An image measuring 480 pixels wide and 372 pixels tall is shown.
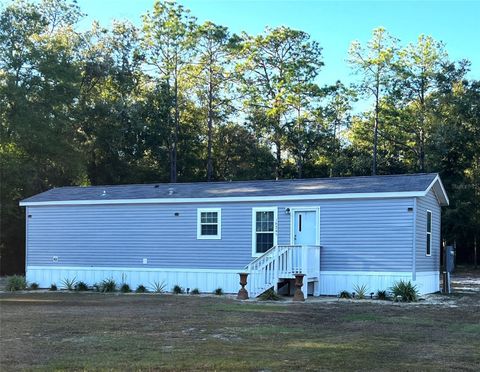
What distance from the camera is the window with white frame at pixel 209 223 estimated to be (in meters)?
18.5

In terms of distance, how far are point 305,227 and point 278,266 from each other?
1.69 metres

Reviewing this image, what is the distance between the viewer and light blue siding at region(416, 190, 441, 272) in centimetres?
1686

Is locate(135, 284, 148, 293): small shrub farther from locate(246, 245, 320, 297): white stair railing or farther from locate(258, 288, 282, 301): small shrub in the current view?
locate(258, 288, 282, 301): small shrub

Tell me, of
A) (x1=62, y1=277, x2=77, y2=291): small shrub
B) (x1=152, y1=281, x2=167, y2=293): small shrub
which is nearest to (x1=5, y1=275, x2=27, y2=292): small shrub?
(x1=62, y1=277, x2=77, y2=291): small shrub

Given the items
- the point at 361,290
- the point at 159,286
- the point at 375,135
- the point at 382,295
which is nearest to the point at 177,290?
the point at 159,286

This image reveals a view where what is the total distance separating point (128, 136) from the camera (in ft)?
117

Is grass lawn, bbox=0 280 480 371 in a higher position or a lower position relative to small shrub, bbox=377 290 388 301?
higher

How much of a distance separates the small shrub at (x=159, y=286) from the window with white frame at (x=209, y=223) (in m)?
1.94

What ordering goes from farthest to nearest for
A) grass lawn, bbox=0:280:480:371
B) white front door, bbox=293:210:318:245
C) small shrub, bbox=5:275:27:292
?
small shrub, bbox=5:275:27:292
white front door, bbox=293:210:318:245
grass lawn, bbox=0:280:480:371

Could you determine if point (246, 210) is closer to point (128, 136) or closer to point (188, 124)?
point (128, 136)

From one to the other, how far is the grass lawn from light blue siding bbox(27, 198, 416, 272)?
2.96m

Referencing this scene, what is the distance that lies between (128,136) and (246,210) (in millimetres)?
19295

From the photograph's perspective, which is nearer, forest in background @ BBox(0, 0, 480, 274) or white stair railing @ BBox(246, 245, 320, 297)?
white stair railing @ BBox(246, 245, 320, 297)

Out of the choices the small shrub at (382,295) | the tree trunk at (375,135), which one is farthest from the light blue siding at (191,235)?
the tree trunk at (375,135)
